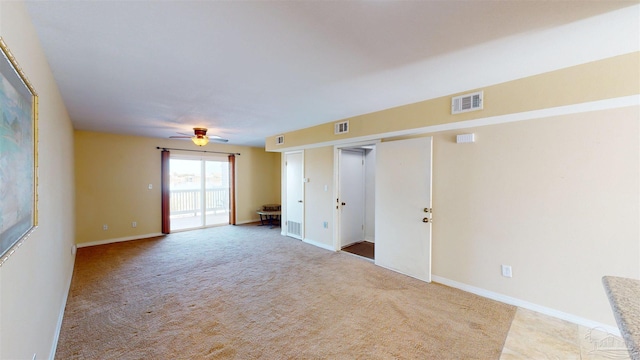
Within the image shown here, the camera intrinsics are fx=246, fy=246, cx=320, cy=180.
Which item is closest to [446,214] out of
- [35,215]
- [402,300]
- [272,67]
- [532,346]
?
[402,300]

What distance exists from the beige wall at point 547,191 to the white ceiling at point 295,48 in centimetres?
31

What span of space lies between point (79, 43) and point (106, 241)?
17.0ft

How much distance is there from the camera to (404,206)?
Answer: 11.8 ft

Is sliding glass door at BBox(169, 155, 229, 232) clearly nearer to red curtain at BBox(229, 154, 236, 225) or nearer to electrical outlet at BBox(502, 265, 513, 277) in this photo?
red curtain at BBox(229, 154, 236, 225)

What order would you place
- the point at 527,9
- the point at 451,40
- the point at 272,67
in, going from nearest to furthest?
the point at 527,9, the point at 451,40, the point at 272,67

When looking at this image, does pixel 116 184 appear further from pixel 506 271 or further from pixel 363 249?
pixel 506 271

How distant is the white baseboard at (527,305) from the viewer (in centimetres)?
232

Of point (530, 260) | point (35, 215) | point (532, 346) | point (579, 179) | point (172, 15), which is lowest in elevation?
point (532, 346)

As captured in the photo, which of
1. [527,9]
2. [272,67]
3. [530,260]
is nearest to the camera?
[527,9]

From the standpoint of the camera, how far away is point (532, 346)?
2.10 m

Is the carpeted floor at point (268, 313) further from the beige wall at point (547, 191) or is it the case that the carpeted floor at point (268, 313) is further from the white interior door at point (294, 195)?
the white interior door at point (294, 195)

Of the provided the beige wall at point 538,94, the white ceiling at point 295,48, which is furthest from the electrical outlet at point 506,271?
the white ceiling at point 295,48

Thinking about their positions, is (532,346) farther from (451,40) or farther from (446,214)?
(451,40)

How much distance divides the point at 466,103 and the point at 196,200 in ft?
23.4
